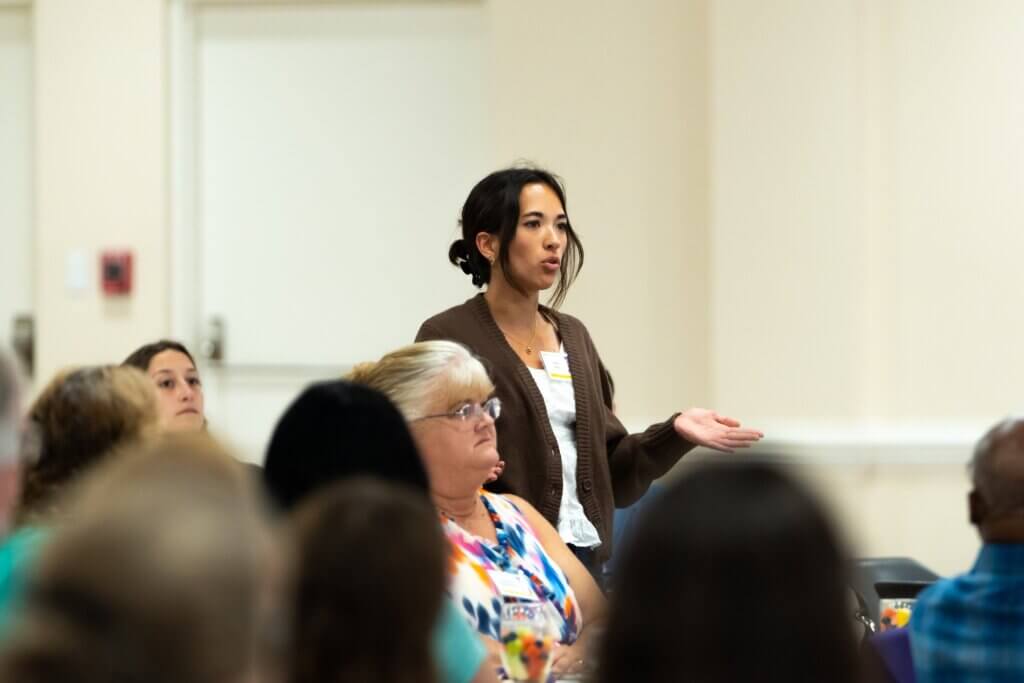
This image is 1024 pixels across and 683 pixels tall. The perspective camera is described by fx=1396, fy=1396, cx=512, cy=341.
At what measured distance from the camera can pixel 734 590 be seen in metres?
1.08

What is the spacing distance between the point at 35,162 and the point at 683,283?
2.73 metres

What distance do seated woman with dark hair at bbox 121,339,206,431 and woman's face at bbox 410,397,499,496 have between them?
1082mm

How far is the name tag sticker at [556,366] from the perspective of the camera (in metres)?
3.56

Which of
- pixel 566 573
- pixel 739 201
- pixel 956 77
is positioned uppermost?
pixel 956 77

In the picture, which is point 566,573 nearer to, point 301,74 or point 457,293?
A: point 457,293

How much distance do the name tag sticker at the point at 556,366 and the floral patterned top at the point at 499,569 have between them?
1.95 feet

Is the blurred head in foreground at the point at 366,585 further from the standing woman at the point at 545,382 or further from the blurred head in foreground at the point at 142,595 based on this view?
the standing woman at the point at 545,382

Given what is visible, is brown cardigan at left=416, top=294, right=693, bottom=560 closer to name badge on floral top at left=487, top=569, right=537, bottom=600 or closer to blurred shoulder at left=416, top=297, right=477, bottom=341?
blurred shoulder at left=416, top=297, right=477, bottom=341

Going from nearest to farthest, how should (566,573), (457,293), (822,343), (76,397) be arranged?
1. (76,397)
2. (566,573)
3. (822,343)
4. (457,293)

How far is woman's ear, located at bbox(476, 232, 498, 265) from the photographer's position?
3611mm

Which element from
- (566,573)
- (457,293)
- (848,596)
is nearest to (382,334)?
(457,293)

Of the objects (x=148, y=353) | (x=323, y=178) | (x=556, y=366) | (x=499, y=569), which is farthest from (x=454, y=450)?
(x=323, y=178)

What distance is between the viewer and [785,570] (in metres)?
1.09

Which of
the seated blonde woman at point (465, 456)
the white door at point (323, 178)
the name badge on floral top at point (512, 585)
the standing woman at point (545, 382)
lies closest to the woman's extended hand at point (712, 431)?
the standing woman at point (545, 382)
